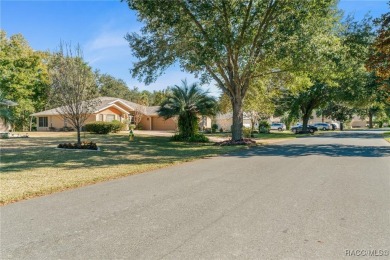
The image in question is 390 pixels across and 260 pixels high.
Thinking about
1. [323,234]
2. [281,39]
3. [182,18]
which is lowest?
[323,234]

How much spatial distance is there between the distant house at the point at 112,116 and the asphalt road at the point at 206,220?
32869 mm

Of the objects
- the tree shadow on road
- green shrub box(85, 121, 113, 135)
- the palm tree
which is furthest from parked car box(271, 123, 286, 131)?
the tree shadow on road

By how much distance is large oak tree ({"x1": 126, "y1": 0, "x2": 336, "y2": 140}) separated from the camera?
55.5ft

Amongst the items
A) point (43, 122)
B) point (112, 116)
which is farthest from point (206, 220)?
point (43, 122)

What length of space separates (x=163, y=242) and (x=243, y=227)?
4.23ft

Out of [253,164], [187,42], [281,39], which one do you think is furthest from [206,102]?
[253,164]

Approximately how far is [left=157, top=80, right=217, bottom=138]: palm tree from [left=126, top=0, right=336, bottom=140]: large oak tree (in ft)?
11.0

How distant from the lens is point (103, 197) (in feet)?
22.1

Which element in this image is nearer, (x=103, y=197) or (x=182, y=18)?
(x=103, y=197)

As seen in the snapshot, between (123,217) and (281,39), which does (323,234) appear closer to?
(123,217)

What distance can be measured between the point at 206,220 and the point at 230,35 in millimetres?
14586

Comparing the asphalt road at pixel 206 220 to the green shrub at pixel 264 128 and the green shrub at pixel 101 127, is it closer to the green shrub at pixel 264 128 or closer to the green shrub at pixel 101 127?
the green shrub at pixel 101 127

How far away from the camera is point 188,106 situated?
83.9 feet

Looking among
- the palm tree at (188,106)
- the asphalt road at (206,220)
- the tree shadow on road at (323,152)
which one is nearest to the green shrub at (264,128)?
the palm tree at (188,106)
